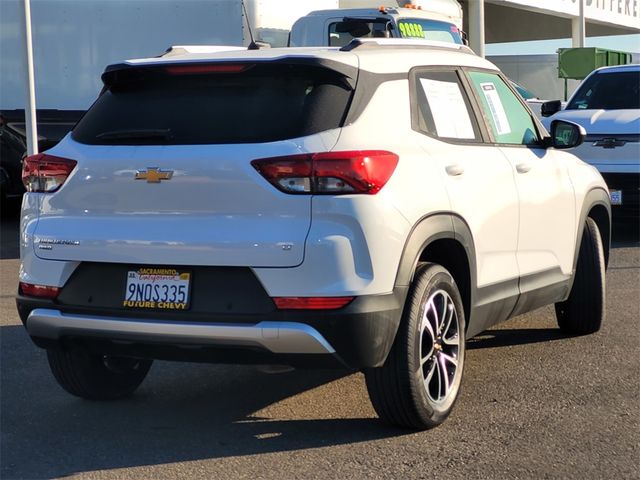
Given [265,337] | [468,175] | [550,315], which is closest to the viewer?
[265,337]

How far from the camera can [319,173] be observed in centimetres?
438

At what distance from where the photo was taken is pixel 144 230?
15.1 feet

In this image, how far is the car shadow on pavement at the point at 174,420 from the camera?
15.4 ft

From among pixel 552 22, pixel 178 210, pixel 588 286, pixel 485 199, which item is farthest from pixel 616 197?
pixel 552 22

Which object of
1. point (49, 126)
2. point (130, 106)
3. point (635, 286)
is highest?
point (130, 106)

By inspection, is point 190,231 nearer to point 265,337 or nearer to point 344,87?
point 265,337

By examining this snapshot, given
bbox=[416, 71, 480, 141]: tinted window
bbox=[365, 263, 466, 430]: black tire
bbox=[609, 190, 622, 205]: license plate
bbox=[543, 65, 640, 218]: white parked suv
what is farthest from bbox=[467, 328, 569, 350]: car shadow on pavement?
bbox=[609, 190, 622, 205]: license plate

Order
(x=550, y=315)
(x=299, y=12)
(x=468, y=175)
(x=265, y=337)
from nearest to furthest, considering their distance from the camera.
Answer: (x=265, y=337) → (x=468, y=175) → (x=550, y=315) → (x=299, y=12)

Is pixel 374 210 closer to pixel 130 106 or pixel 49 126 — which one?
pixel 130 106

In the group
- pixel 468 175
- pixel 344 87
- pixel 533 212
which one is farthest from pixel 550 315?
pixel 344 87

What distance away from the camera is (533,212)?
5910 millimetres

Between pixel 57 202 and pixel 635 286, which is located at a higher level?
pixel 57 202

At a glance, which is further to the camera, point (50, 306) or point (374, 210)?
point (50, 306)

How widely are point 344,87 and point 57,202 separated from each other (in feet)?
4.65
